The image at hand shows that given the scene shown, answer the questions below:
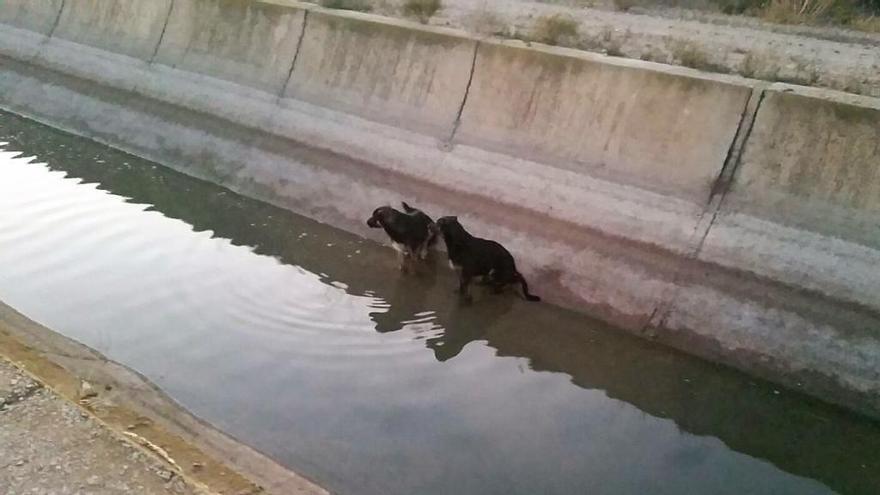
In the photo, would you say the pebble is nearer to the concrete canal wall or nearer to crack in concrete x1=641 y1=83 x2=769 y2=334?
the concrete canal wall

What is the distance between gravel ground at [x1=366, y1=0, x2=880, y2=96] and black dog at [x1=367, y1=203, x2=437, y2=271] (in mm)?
3121

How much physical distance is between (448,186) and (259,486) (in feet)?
17.8

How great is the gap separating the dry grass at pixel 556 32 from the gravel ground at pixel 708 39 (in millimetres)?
120

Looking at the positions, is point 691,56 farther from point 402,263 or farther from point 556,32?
point 402,263

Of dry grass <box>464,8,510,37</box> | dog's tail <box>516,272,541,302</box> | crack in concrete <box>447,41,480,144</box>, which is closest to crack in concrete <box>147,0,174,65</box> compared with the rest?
dry grass <box>464,8,510,37</box>

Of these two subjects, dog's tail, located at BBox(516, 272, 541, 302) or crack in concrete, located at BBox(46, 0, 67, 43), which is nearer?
dog's tail, located at BBox(516, 272, 541, 302)

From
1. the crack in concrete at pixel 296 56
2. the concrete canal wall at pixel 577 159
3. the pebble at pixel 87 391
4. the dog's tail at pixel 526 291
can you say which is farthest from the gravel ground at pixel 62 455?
the crack in concrete at pixel 296 56

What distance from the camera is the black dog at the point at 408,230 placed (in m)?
8.20

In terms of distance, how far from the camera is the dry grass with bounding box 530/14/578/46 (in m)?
9.99

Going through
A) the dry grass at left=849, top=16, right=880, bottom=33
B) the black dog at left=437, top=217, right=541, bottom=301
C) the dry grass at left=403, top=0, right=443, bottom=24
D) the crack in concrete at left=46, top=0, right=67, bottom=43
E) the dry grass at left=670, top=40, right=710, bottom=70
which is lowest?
the black dog at left=437, top=217, right=541, bottom=301

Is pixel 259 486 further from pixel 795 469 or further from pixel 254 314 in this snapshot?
pixel 795 469

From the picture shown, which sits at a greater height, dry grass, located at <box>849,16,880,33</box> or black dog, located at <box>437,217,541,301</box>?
dry grass, located at <box>849,16,880,33</box>

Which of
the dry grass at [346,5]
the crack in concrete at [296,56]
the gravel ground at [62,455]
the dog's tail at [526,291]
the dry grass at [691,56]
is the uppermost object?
the dry grass at [691,56]

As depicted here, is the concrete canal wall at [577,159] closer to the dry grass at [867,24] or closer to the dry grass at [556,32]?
the dry grass at [556,32]
